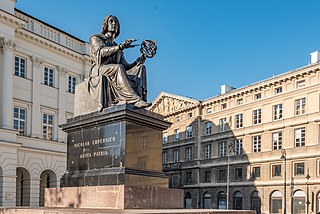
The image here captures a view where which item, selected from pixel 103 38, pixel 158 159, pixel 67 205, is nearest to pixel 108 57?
pixel 103 38

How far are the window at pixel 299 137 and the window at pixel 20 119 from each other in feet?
106

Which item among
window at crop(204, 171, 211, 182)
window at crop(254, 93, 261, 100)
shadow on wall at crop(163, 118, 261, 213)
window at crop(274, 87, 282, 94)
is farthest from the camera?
window at crop(204, 171, 211, 182)

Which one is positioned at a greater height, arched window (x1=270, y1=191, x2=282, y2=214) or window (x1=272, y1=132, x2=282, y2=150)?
window (x1=272, y1=132, x2=282, y2=150)

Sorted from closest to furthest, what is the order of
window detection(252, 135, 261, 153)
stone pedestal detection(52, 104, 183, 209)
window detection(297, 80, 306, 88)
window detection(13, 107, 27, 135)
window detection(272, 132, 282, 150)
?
stone pedestal detection(52, 104, 183, 209) < window detection(13, 107, 27, 135) < window detection(297, 80, 306, 88) < window detection(272, 132, 282, 150) < window detection(252, 135, 261, 153)

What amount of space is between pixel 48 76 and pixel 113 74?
90.1 ft

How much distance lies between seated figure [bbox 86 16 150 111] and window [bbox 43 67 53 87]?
85.6 ft

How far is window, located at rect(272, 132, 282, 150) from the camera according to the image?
53.0 metres

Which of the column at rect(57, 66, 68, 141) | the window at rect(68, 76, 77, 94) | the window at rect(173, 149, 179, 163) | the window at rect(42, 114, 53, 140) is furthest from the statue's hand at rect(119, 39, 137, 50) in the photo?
the window at rect(173, 149, 179, 163)

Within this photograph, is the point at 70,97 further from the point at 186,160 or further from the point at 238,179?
the point at 186,160

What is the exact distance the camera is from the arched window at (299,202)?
48031 mm

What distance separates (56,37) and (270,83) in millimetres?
29287

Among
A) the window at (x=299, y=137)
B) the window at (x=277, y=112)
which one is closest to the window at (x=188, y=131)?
the window at (x=277, y=112)

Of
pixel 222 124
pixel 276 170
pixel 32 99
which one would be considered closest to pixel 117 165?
pixel 32 99

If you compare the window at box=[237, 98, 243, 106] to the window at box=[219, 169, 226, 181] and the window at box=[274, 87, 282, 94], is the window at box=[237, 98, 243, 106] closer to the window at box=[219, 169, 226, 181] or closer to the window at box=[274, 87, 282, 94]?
the window at box=[274, 87, 282, 94]
